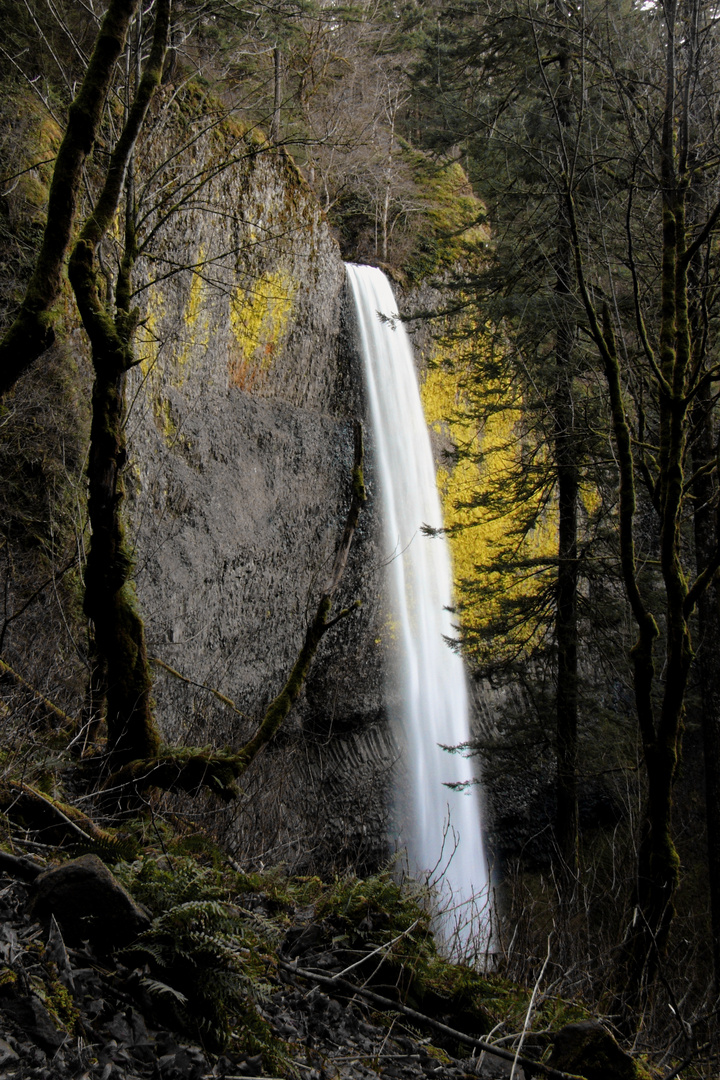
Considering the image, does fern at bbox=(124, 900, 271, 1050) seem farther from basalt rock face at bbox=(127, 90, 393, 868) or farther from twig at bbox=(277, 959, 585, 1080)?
basalt rock face at bbox=(127, 90, 393, 868)

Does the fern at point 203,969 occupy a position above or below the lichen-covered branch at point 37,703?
above

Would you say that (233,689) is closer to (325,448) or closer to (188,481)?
(188,481)

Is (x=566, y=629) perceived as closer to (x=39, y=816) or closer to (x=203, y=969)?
(x=39, y=816)

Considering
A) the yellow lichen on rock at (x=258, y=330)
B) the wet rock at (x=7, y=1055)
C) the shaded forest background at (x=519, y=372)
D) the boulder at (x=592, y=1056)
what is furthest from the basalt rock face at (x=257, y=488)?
the wet rock at (x=7, y=1055)

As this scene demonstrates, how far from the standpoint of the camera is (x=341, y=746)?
50.7 ft

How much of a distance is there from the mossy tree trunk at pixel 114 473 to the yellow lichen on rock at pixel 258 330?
8967 millimetres

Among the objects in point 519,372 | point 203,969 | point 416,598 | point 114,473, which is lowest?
point 416,598

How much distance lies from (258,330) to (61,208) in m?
11.0

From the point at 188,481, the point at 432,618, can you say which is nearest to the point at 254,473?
the point at 188,481

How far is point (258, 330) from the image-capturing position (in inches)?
556

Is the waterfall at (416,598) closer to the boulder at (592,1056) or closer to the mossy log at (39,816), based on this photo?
the mossy log at (39,816)

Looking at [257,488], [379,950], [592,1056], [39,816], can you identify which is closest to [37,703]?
[39,816]

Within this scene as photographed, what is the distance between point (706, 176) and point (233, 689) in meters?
10.6

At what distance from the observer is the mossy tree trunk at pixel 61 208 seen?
335 cm
